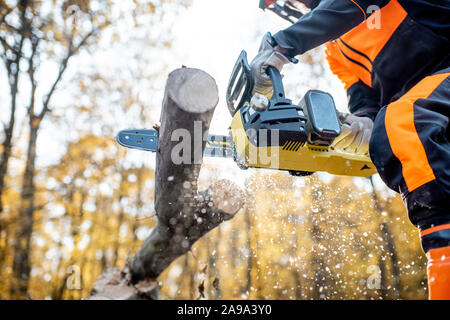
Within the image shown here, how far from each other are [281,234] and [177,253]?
1.98m

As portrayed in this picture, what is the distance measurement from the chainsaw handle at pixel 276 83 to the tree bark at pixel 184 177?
1.52 feet

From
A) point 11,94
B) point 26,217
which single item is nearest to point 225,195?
point 26,217

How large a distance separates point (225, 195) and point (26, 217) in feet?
16.5

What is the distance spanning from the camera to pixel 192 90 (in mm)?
1308

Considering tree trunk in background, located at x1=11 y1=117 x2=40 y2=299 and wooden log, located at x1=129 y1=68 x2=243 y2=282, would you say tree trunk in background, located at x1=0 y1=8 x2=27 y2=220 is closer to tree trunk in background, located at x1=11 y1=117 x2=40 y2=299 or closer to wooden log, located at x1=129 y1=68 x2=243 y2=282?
tree trunk in background, located at x1=11 y1=117 x2=40 y2=299

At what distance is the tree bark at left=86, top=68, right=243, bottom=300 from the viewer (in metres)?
1.31

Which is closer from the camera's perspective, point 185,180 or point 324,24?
point 324,24

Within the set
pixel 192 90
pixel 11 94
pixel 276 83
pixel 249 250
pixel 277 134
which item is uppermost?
pixel 11 94

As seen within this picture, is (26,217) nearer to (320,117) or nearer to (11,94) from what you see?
(11,94)

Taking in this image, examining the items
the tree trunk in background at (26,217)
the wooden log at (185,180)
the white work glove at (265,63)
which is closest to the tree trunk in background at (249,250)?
the tree trunk in background at (26,217)

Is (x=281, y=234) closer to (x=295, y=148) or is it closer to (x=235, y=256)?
(x=295, y=148)

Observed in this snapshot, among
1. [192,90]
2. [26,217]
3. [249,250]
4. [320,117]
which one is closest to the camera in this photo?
[192,90]
